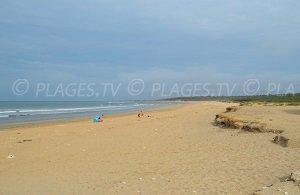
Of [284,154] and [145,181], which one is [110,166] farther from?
[284,154]

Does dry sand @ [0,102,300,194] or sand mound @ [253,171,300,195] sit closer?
sand mound @ [253,171,300,195]

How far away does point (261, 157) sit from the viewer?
371 inches

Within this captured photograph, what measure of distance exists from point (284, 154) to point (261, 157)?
1.94ft

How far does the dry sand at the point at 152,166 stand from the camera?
7320mm

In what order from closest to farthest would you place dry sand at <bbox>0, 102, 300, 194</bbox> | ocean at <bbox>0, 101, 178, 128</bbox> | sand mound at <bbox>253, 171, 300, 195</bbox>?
sand mound at <bbox>253, 171, 300, 195</bbox> → dry sand at <bbox>0, 102, 300, 194</bbox> → ocean at <bbox>0, 101, 178, 128</bbox>

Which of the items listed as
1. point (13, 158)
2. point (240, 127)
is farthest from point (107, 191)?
point (240, 127)

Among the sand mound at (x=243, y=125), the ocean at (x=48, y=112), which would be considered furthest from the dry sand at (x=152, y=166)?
the ocean at (x=48, y=112)

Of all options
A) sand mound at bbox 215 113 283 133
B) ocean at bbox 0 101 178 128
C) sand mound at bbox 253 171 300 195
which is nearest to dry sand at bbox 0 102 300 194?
sand mound at bbox 253 171 300 195

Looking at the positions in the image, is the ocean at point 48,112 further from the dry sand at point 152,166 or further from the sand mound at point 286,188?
the sand mound at point 286,188

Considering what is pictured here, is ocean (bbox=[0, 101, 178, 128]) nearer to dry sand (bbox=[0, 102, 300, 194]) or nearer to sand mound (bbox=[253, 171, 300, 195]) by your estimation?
dry sand (bbox=[0, 102, 300, 194])

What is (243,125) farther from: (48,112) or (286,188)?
(48,112)

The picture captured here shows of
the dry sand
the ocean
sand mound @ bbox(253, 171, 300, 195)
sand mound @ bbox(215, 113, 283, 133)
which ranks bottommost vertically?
the ocean

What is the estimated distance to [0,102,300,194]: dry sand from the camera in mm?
7320

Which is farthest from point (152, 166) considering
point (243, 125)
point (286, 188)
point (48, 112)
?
point (48, 112)
